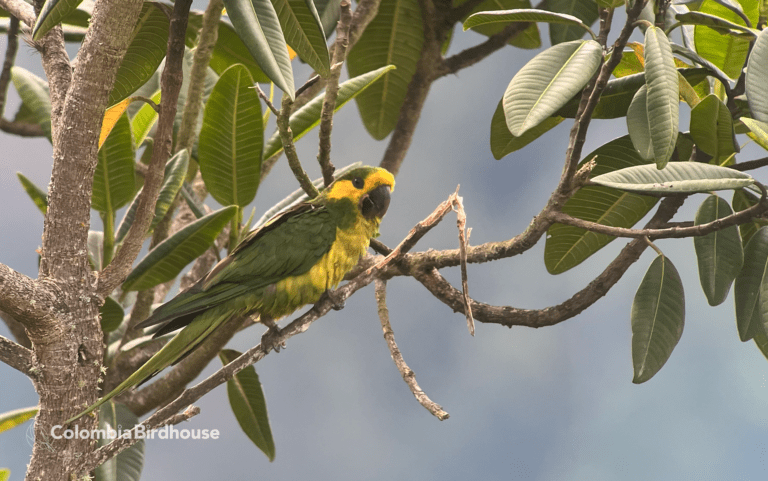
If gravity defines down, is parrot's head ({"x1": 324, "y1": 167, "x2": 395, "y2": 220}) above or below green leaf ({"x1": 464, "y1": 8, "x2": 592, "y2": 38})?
below

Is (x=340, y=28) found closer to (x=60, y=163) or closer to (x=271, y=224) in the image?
(x=271, y=224)

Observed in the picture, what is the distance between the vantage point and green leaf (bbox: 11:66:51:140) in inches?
80.7

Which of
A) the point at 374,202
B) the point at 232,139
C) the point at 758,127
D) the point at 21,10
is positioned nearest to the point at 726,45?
the point at 758,127

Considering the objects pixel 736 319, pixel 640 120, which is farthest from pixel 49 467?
pixel 736 319

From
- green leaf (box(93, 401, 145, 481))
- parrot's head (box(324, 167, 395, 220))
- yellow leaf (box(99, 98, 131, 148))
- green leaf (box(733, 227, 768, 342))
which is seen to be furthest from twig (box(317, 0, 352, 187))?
green leaf (box(733, 227, 768, 342))

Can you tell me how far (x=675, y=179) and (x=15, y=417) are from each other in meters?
2.27

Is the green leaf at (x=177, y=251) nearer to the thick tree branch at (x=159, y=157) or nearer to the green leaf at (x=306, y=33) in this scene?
the thick tree branch at (x=159, y=157)

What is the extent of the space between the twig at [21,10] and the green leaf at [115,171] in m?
0.38

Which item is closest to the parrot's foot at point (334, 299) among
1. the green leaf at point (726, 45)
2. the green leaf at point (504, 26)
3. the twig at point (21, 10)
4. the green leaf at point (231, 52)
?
the green leaf at point (231, 52)

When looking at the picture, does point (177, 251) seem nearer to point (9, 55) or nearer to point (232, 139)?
point (232, 139)

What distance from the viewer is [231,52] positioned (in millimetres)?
2676

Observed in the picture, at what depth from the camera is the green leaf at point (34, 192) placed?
6.73 ft

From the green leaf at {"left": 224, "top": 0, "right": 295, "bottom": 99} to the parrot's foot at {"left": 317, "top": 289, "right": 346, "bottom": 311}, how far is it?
2.29 ft

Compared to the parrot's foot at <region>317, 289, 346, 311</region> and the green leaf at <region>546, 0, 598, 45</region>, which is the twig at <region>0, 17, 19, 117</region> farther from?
the green leaf at <region>546, 0, 598, 45</region>
